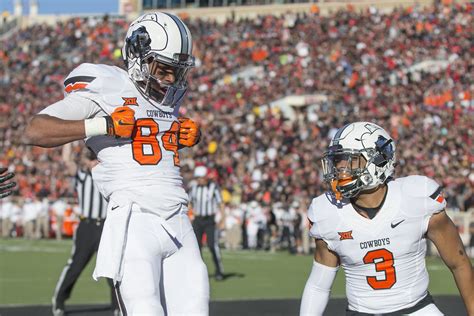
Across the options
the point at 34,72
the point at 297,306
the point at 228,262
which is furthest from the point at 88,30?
the point at 297,306

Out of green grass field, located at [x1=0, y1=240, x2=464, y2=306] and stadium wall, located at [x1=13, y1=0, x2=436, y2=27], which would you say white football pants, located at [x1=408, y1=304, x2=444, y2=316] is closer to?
green grass field, located at [x1=0, y1=240, x2=464, y2=306]

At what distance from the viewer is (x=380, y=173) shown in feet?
16.5

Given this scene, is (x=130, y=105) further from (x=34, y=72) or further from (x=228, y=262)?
(x=34, y=72)

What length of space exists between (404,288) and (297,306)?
5566 millimetres

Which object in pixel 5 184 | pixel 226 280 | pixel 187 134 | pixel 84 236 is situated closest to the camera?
pixel 187 134

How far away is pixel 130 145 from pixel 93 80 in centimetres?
36

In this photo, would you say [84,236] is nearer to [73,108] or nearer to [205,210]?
[205,210]

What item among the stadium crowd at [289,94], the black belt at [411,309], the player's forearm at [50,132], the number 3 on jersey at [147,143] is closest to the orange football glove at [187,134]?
the number 3 on jersey at [147,143]

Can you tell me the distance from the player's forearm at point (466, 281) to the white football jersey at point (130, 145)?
1394mm

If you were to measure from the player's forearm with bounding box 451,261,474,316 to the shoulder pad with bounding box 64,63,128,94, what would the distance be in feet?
6.15

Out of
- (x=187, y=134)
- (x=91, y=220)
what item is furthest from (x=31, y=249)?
(x=187, y=134)

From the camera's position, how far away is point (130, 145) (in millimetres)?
4789

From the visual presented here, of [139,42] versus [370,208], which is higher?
[139,42]

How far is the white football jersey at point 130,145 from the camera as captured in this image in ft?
15.6
